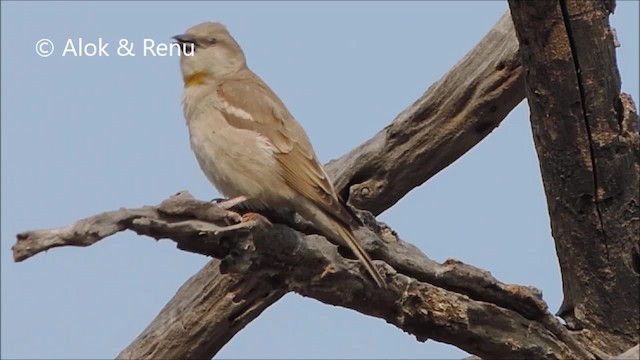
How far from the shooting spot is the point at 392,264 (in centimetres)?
538

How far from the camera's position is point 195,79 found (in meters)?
6.30

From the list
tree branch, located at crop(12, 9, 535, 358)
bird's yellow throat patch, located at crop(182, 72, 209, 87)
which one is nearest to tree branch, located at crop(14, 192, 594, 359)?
tree branch, located at crop(12, 9, 535, 358)

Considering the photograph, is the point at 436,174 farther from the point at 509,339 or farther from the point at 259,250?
the point at 259,250

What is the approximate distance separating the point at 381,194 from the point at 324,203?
1.45 m

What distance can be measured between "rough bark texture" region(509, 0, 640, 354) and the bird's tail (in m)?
0.86

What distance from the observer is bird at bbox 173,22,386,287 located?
5.29m

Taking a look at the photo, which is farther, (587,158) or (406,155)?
(406,155)

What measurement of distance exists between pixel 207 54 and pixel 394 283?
198cm

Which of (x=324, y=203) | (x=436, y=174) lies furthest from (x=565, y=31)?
(x=436, y=174)

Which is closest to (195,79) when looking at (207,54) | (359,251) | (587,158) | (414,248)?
(207,54)

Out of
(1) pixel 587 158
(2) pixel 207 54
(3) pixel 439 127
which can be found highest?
(2) pixel 207 54

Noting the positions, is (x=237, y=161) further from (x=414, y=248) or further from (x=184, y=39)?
(x=184, y=39)

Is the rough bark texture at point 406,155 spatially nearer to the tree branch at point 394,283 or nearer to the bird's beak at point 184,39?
the tree branch at point 394,283

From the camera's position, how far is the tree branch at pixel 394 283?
4488 mm
